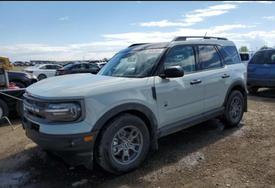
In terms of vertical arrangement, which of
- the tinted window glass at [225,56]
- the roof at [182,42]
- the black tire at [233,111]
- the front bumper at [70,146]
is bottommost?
the black tire at [233,111]

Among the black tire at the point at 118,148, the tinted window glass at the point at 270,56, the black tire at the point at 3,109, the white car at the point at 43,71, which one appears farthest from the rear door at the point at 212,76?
the white car at the point at 43,71

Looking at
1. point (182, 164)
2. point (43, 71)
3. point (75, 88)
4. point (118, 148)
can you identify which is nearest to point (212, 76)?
point (182, 164)

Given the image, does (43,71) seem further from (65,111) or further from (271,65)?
(65,111)

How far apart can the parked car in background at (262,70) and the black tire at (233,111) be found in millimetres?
4374

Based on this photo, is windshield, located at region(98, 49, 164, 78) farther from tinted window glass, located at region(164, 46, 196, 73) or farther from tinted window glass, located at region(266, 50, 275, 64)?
tinted window glass, located at region(266, 50, 275, 64)

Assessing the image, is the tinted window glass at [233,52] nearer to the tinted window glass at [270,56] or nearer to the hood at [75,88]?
the hood at [75,88]

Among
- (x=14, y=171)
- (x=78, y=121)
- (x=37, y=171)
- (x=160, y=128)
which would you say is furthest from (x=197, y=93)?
(x=14, y=171)

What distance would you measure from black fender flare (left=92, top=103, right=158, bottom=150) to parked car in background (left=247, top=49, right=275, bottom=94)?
7.23 meters

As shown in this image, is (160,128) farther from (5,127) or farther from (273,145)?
(5,127)

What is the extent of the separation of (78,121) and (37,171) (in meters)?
1.34

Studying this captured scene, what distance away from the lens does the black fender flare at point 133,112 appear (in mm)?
3834

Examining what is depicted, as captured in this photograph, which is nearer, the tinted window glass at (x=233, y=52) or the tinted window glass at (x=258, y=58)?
the tinted window glass at (x=233, y=52)

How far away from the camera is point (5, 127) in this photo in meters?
7.33

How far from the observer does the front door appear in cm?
462
